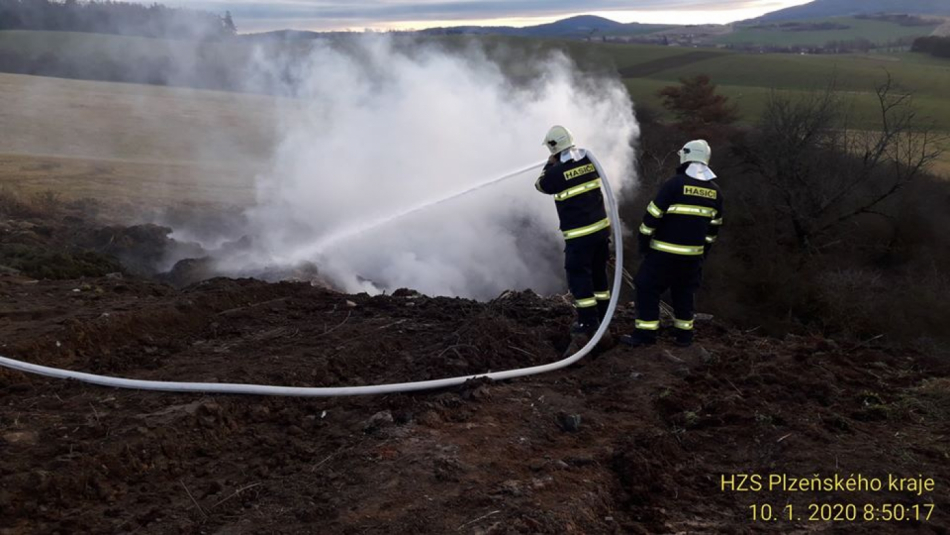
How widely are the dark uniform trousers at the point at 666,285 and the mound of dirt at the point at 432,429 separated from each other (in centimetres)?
35

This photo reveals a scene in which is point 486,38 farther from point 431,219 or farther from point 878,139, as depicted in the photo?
point 431,219

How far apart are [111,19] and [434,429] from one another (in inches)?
1352

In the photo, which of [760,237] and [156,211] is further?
[760,237]

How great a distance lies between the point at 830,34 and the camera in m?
67.1

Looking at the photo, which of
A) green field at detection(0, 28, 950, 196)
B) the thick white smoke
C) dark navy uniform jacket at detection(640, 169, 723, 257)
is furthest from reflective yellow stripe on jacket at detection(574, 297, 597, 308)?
green field at detection(0, 28, 950, 196)

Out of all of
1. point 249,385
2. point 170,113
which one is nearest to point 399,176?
point 249,385

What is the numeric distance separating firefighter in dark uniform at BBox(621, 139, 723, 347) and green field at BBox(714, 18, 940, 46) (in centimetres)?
6414

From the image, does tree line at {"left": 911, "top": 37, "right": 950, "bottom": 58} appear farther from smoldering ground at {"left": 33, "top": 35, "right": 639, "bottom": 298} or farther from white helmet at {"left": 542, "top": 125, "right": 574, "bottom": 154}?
white helmet at {"left": 542, "top": 125, "right": 574, "bottom": 154}

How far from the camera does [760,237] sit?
2330 centimetres

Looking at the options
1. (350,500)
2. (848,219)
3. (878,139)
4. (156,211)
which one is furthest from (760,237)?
(350,500)

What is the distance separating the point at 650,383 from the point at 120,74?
35.2m

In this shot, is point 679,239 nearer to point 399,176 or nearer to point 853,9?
point 399,176

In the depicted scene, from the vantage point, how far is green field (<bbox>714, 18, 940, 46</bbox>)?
204ft
